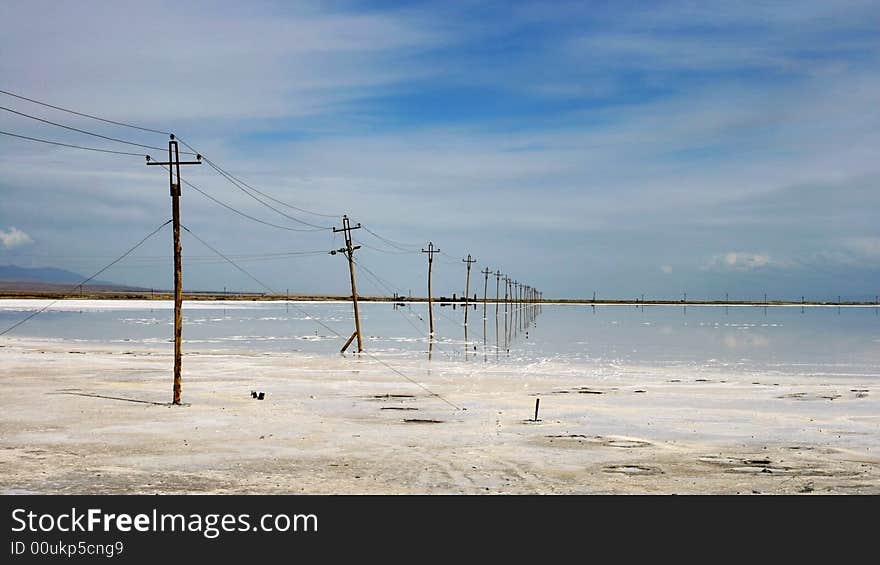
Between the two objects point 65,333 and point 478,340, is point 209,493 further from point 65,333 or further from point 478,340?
point 65,333

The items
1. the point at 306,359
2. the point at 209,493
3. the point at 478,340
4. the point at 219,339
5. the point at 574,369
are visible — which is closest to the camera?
the point at 209,493

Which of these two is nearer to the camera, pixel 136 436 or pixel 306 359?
pixel 136 436

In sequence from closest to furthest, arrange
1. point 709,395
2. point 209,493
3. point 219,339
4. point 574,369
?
point 209,493
point 709,395
point 574,369
point 219,339

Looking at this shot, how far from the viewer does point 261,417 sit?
1065 inches

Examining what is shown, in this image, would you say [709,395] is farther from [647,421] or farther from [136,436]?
[136,436]

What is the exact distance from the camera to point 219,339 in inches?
2682

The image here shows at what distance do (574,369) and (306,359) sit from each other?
15.8 metres

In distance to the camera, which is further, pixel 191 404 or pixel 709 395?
pixel 709 395

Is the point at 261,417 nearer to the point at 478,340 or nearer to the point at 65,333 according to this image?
the point at 478,340
